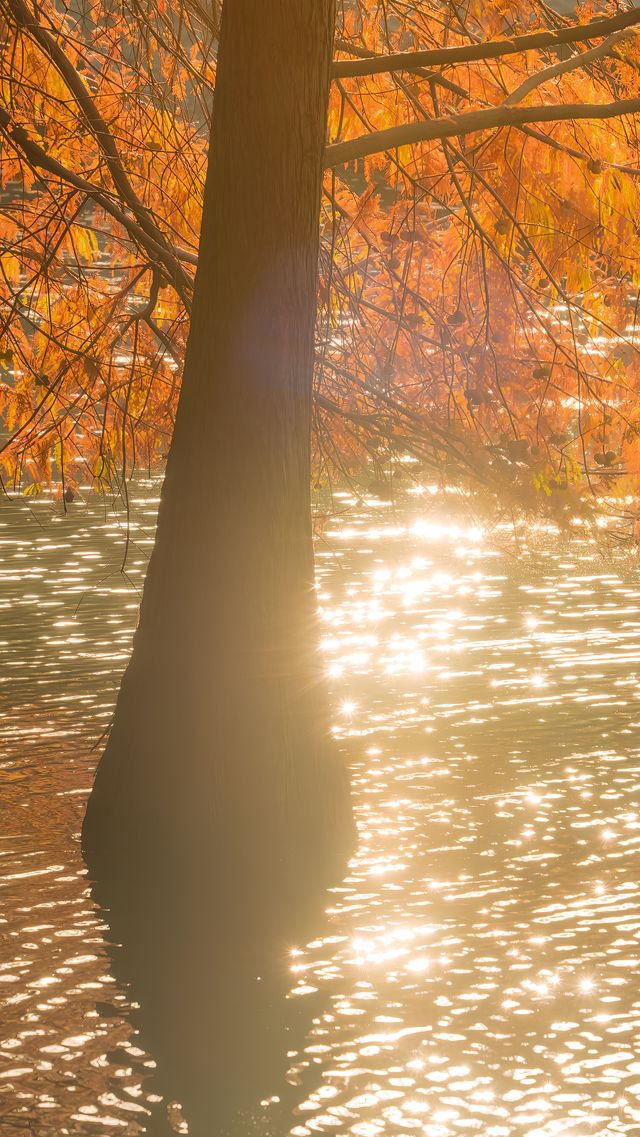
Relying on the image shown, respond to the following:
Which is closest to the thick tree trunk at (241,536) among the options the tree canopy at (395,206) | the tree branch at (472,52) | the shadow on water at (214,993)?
the shadow on water at (214,993)

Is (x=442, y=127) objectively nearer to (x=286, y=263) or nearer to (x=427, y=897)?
(x=286, y=263)

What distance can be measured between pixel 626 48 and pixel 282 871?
5.48 metres

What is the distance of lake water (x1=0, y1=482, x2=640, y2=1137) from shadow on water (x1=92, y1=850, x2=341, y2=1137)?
0.08 m

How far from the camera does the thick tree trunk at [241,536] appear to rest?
840cm

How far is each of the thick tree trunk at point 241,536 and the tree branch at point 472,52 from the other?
0.36 meters

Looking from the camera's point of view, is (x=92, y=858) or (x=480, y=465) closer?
(x=92, y=858)

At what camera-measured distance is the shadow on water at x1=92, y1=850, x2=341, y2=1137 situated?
6.05 metres

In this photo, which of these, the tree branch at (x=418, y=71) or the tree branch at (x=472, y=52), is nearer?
the tree branch at (x=472, y=52)

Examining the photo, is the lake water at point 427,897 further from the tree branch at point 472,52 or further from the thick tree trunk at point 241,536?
the tree branch at point 472,52

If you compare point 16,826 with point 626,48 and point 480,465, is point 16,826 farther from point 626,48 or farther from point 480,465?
point 626,48

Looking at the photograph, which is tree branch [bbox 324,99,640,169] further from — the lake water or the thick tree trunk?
the lake water

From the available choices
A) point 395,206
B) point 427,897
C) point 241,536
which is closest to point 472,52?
point 395,206

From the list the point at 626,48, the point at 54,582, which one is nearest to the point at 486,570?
the point at 54,582

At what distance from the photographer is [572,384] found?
42.1 feet
